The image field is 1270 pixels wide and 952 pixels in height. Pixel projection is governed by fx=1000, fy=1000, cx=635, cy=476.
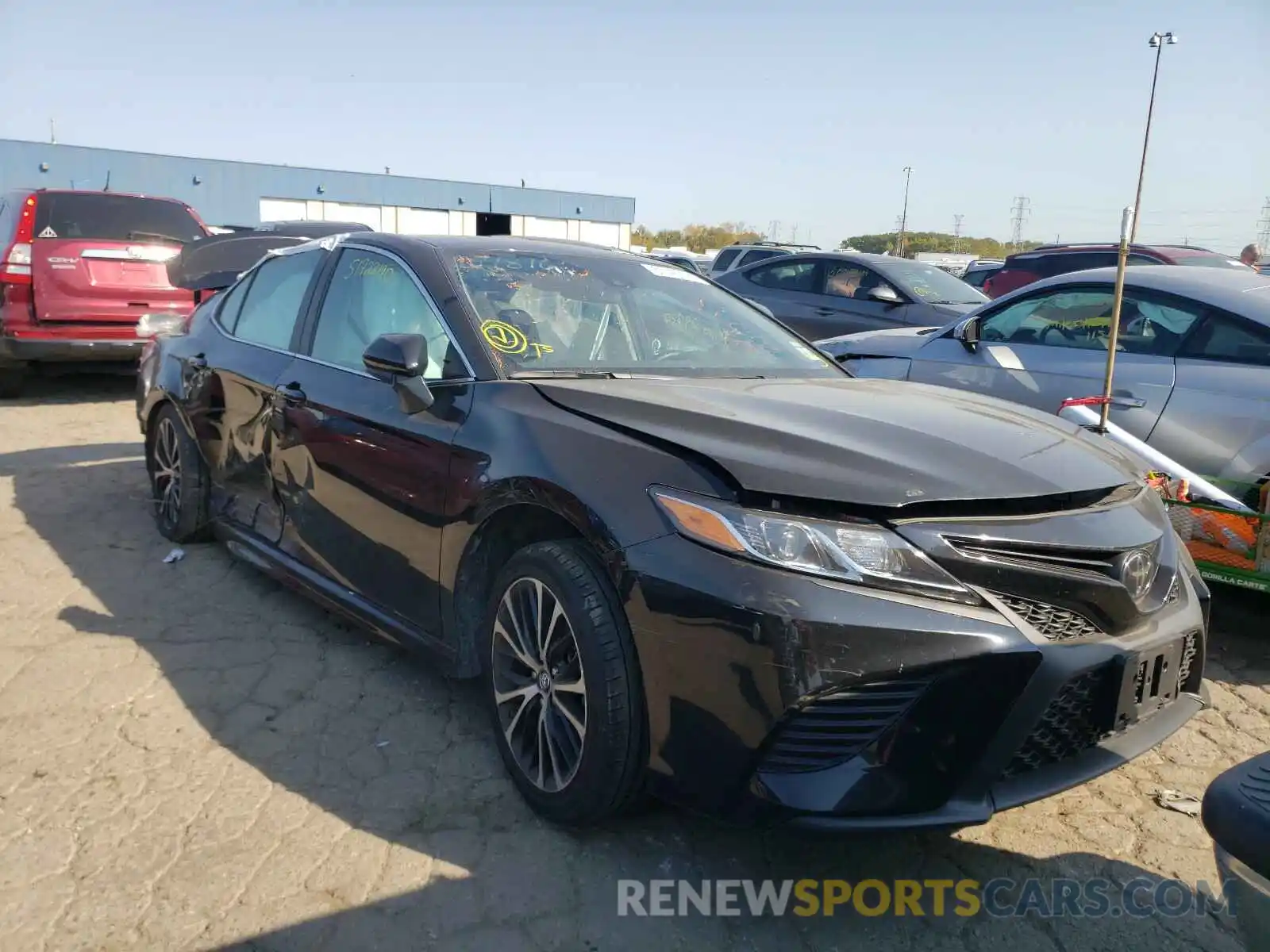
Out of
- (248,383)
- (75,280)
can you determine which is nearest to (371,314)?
(248,383)

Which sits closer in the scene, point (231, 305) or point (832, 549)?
point (832, 549)

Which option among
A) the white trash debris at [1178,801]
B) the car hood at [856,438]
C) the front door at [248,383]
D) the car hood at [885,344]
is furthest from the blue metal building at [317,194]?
the white trash debris at [1178,801]

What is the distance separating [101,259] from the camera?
28.3ft

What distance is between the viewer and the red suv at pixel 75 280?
827cm

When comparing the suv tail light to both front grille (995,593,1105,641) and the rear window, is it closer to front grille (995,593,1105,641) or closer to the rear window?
the rear window

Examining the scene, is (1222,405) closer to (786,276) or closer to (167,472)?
(167,472)

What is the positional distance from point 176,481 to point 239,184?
138 ft

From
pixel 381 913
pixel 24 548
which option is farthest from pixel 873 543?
pixel 24 548

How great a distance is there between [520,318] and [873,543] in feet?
5.12

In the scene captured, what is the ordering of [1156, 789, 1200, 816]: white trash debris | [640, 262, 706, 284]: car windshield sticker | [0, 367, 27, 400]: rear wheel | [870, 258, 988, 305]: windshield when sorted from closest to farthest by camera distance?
1. [1156, 789, 1200, 816]: white trash debris
2. [640, 262, 706, 284]: car windshield sticker
3. [0, 367, 27, 400]: rear wheel
4. [870, 258, 988, 305]: windshield

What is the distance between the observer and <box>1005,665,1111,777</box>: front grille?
2.24 metres

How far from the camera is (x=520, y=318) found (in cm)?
329

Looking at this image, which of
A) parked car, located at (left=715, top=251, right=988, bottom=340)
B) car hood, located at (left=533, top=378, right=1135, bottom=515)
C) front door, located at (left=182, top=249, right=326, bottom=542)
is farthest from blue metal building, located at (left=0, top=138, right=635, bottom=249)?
car hood, located at (left=533, top=378, right=1135, bottom=515)

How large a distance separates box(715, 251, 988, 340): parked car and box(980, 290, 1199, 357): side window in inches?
130
